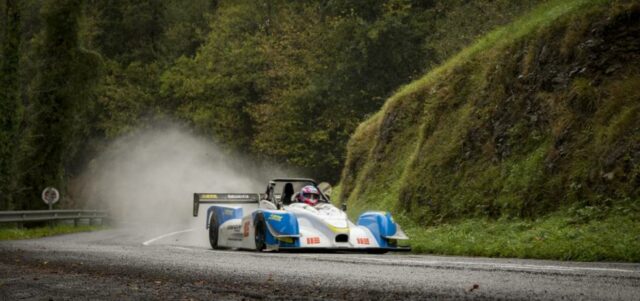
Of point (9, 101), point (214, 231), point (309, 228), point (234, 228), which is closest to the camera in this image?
point (309, 228)

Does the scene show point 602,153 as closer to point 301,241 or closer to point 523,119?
point 523,119

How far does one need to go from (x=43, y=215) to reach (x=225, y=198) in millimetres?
14977

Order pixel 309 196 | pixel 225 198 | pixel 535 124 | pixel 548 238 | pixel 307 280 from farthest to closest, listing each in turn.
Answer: pixel 225 198 → pixel 535 124 → pixel 309 196 → pixel 548 238 → pixel 307 280

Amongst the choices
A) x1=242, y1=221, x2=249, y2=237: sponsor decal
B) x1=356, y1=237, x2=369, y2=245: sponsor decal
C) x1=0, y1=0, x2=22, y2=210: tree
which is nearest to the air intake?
x1=356, y1=237, x2=369, y2=245: sponsor decal

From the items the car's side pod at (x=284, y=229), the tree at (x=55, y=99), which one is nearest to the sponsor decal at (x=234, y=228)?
the car's side pod at (x=284, y=229)

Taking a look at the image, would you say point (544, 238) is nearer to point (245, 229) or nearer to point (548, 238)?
point (548, 238)

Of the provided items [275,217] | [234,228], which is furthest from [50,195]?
[275,217]

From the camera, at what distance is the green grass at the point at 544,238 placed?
13.3 metres

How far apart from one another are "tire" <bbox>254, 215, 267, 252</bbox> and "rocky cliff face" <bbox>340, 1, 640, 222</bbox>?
5070 mm

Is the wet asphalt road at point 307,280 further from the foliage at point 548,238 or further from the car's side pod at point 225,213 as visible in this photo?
the car's side pod at point 225,213

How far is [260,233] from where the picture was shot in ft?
56.2

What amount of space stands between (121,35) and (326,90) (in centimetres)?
2146

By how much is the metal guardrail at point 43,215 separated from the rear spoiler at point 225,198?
1103 centimetres

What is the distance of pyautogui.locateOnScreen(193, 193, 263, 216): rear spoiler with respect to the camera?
2119 centimetres
